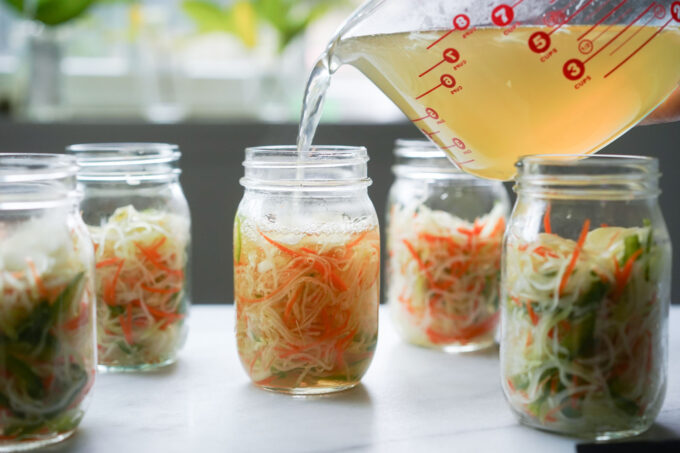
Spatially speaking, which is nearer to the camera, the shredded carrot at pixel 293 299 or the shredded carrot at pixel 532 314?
the shredded carrot at pixel 532 314

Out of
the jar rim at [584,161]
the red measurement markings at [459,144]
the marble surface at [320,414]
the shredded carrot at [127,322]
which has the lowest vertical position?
the marble surface at [320,414]

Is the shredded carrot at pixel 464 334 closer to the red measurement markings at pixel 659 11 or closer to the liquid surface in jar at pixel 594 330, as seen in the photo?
the liquid surface in jar at pixel 594 330

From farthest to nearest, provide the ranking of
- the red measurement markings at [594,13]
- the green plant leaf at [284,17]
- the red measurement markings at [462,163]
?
the green plant leaf at [284,17]
the red measurement markings at [462,163]
the red measurement markings at [594,13]

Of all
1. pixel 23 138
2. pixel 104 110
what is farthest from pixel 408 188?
pixel 104 110

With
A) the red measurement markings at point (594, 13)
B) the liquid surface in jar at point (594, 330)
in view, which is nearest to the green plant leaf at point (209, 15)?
the red measurement markings at point (594, 13)

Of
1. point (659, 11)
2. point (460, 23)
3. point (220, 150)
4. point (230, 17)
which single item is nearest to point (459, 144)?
point (460, 23)

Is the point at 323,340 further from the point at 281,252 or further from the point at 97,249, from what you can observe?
the point at 97,249
